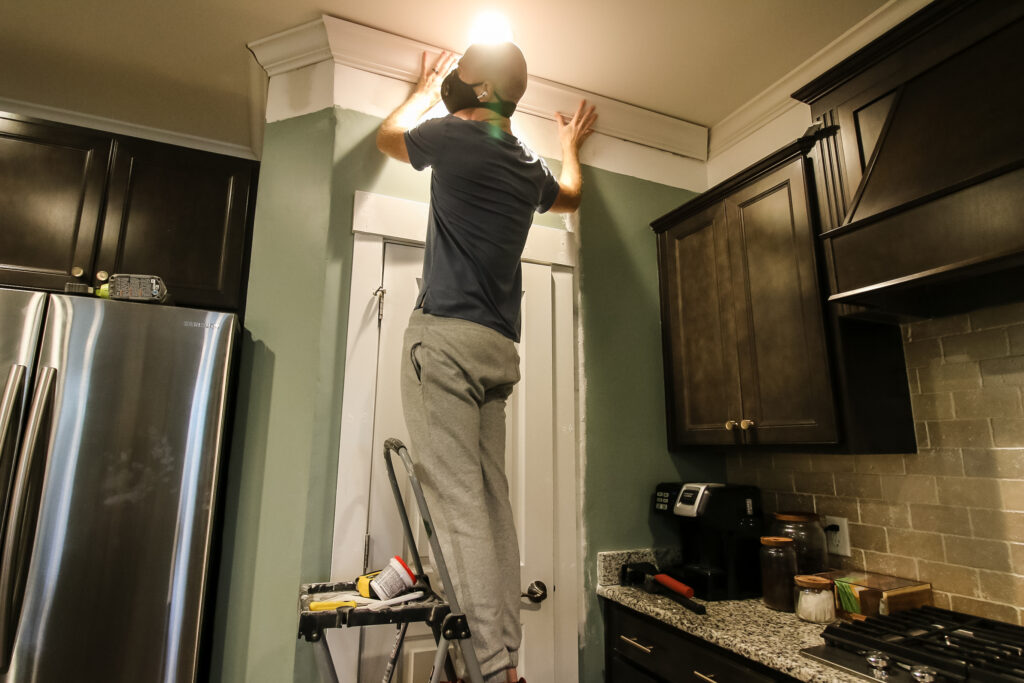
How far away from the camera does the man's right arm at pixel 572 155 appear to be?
196 cm

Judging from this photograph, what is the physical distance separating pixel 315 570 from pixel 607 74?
2.14 metres

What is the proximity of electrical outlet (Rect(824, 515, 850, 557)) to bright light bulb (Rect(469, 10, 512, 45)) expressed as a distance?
1.97 meters

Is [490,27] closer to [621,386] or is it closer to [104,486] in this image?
[621,386]

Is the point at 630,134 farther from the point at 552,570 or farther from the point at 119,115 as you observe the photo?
the point at 119,115

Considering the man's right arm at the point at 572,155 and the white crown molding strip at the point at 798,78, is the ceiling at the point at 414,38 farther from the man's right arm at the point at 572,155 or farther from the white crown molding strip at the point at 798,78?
the man's right arm at the point at 572,155

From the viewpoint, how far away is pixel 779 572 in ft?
5.74

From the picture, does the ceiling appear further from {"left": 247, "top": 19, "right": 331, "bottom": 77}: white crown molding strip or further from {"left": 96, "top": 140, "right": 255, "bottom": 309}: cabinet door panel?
{"left": 96, "top": 140, "right": 255, "bottom": 309}: cabinet door panel

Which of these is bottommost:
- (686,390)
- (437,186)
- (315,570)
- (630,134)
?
(315,570)

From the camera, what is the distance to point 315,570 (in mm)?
1669

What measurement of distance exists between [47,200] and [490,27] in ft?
5.91

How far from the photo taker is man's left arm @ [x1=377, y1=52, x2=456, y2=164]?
168 cm

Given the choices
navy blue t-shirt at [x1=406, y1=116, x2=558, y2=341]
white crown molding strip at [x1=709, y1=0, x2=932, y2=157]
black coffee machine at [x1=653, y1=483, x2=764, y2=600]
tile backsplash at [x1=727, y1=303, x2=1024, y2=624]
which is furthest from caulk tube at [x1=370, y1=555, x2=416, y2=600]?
white crown molding strip at [x1=709, y1=0, x2=932, y2=157]

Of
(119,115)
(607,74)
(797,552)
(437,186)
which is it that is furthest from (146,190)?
(797,552)

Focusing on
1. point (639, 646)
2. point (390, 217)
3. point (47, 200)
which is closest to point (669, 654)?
point (639, 646)
